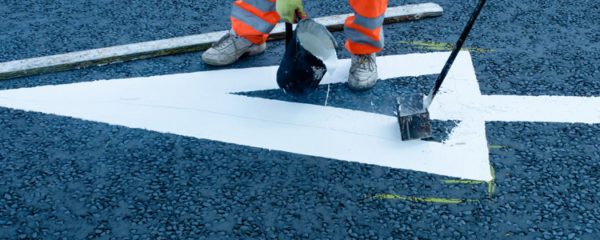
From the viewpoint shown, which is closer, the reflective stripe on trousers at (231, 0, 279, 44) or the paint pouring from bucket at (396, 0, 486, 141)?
the paint pouring from bucket at (396, 0, 486, 141)

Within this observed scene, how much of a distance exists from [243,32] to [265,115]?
2.14 ft

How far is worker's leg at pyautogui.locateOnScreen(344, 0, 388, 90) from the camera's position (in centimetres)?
259

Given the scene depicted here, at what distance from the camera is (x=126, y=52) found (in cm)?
308

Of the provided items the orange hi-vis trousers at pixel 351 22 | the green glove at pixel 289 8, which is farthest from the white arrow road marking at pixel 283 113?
the green glove at pixel 289 8

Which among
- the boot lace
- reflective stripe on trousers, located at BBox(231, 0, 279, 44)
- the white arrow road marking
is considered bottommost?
the white arrow road marking

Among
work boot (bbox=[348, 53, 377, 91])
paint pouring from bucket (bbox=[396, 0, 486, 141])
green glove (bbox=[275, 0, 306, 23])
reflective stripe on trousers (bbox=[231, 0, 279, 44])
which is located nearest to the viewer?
paint pouring from bucket (bbox=[396, 0, 486, 141])

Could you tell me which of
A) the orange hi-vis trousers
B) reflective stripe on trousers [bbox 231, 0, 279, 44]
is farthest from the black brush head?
reflective stripe on trousers [bbox 231, 0, 279, 44]

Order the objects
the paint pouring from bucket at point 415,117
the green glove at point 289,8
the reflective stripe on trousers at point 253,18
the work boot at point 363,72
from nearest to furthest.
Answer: the paint pouring from bucket at point 415,117, the green glove at point 289,8, the work boot at point 363,72, the reflective stripe on trousers at point 253,18

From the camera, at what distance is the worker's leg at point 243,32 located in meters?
2.94

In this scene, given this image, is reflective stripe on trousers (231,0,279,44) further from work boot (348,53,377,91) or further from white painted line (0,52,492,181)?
work boot (348,53,377,91)

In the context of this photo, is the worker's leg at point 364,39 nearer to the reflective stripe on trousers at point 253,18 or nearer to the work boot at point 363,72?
the work boot at point 363,72

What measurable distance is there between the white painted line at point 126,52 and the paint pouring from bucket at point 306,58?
835 mm

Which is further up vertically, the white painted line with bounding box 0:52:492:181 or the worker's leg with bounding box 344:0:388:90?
the worker's leg with bounding box 344:0:388:90

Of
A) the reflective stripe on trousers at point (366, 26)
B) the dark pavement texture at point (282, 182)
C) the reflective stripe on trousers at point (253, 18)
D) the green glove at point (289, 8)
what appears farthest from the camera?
the reflective stripe on trousers at point (253, 18)
